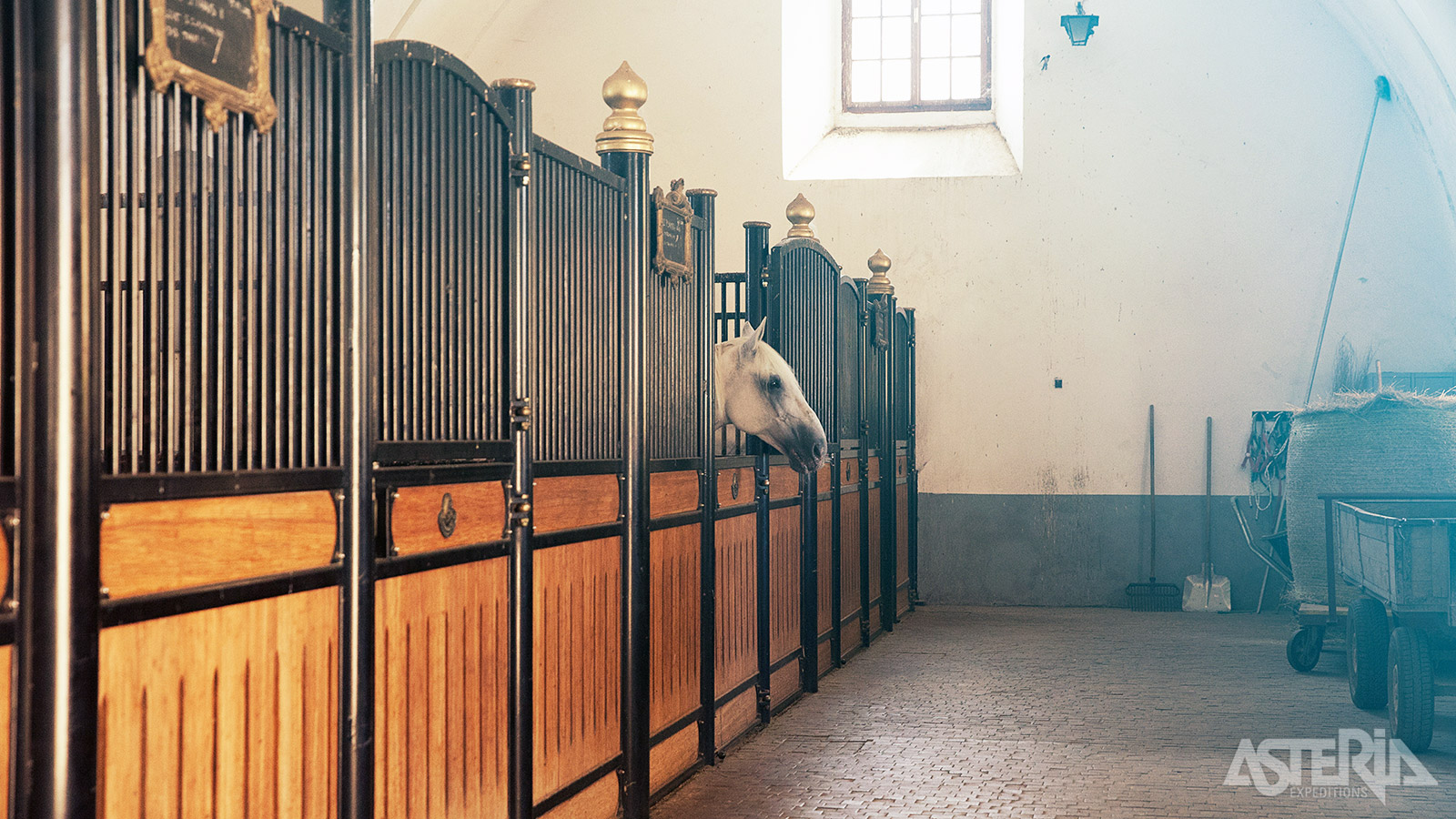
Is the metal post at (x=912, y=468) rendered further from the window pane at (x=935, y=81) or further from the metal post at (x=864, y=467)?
the window pane at (x=935, y=81)

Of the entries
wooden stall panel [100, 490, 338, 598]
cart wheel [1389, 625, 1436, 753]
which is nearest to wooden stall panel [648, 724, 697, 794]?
wooden stall panel [100, 490, 338, 598]

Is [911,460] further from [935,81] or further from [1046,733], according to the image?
[1046,733]

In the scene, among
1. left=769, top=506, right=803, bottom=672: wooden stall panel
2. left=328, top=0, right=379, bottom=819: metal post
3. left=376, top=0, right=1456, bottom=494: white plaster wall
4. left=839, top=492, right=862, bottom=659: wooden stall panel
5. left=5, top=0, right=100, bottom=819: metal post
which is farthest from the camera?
left=376, top=0, right=1456, bottom=494: white plaster wall

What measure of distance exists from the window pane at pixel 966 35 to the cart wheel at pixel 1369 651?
566cm

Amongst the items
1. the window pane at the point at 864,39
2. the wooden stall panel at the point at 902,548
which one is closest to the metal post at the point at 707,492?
the wooden stall panel at the point at 902,548

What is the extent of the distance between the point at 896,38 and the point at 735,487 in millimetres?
5977

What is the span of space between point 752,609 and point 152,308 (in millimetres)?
3357

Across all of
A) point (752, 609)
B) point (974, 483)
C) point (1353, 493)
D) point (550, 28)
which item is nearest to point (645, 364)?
point (752, 609)

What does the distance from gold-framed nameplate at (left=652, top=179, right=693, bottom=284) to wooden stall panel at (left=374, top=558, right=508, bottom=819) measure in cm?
134

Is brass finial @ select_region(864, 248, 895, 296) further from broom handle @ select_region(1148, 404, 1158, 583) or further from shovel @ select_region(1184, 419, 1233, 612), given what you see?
shovel @ select_region(1184, 419, 1233, 612)

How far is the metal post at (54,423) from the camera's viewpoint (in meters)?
1.45

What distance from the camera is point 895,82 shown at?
957 cm

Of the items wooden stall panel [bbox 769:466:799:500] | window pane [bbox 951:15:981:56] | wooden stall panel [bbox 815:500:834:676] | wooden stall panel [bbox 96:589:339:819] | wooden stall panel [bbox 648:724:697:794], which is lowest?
wooden stall panel [bbox 648:724:697:794]

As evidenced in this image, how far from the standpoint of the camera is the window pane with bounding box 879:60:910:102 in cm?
953
